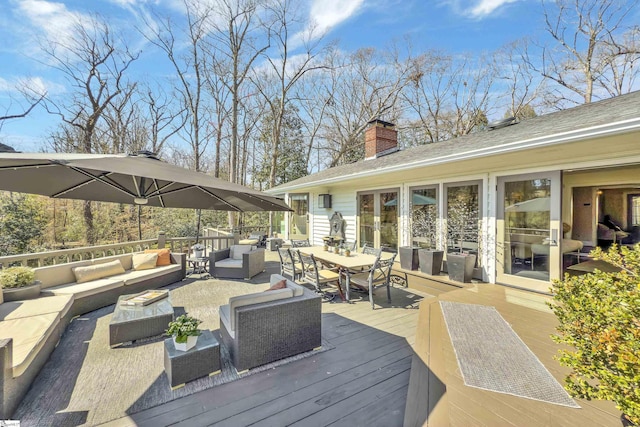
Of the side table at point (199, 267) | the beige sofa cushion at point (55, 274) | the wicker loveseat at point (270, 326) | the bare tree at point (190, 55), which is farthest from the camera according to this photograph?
the bare tree at point (190, 55)

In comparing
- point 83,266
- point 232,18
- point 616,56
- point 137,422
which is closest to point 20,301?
point 83,266

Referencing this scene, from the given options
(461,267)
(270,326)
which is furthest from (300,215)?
(270,326)

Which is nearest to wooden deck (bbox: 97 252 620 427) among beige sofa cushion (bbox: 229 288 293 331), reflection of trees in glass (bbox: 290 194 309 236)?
beige sofa cushion (bbox: 229 288 293 331)

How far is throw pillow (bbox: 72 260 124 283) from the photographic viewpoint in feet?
14.9

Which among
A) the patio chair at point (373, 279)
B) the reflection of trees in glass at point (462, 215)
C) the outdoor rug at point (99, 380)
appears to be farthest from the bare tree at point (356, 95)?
the outdoor rug at point (99, 380)

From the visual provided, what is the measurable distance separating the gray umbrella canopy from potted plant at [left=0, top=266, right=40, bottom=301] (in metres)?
1.18

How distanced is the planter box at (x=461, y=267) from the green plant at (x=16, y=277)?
6.84 metres

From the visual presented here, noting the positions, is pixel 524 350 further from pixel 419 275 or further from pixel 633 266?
pixel 419 275

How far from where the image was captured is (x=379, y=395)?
2.33 m

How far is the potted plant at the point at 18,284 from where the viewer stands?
11.8 ft

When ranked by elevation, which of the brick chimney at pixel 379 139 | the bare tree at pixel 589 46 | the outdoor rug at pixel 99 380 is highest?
the bare tree at pixel 589 46

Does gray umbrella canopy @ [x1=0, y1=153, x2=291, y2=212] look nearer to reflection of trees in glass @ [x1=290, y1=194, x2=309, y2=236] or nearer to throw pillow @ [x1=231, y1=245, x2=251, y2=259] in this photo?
throw pillow @ [x1=231, y1=245, x2=251, y2=259]

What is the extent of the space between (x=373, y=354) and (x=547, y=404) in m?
1.50

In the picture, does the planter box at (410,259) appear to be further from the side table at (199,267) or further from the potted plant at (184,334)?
the side table at (199,267)
